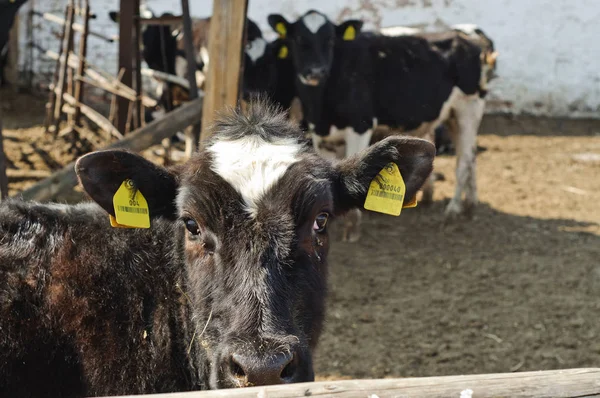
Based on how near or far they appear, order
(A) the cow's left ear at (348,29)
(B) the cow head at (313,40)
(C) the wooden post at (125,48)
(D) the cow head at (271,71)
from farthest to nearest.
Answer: (D) the cow head at (271,71) < (A) the cow's left ear at (348,29) < (C) the wooden post at (125,48) < (B) the cow head at (313,40)

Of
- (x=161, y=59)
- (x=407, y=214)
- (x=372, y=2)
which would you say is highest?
(x=372, y=2)

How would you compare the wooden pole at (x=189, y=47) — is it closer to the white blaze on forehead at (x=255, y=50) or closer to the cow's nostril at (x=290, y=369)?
the white blaze on forehead at (x=255, y=50)

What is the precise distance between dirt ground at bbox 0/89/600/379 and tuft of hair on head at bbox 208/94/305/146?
90.8 inches

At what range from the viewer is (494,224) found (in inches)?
375

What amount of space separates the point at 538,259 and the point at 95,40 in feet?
35.7

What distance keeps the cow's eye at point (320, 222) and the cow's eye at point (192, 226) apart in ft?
1.65

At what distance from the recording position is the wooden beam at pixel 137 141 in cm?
607

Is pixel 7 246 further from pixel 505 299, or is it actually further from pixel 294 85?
pixel 294 85

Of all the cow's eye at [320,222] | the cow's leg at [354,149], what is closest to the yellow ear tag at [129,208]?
the cow's eye at [320,222]

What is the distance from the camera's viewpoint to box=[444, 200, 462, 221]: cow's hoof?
32.0ft

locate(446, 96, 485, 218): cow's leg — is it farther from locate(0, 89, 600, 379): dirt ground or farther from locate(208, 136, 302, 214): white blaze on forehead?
locate(208, 136, 302, 214): white blaze on forehead

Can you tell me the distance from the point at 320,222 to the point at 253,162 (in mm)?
393

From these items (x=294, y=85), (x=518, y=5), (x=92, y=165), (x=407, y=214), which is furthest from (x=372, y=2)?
(x=92, y=165)

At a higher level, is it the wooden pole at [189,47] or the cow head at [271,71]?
the wooden pole at [189,47]
